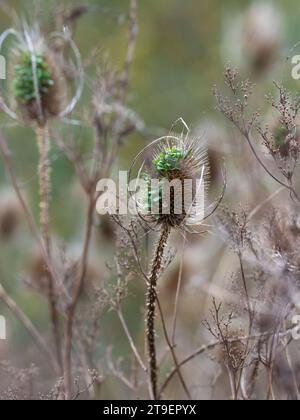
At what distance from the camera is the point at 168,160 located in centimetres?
180

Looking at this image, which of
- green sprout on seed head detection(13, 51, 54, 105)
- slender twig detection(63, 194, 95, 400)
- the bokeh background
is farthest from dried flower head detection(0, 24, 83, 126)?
slender twig detection(63, 194, 95, 400)

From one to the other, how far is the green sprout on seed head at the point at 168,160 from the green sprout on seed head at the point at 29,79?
2.71 ft

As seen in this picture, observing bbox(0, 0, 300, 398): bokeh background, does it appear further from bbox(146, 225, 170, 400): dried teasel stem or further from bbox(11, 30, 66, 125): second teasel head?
bbox(146, 225, 170, 400): dried teasel stem

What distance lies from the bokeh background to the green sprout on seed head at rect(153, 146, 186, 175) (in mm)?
490

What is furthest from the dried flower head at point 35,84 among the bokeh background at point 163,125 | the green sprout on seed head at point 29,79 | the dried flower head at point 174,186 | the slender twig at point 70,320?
the dried flower head at point 174,186

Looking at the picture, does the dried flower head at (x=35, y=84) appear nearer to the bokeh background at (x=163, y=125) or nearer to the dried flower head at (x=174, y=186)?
the bokeh background at (x=163, y=125)

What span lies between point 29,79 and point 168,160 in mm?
878

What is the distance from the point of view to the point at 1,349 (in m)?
3.12

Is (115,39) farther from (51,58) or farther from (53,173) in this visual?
(51,58)

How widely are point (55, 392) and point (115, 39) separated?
420 centimetres

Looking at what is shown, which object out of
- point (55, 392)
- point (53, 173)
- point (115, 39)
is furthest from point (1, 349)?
point (115, 39)

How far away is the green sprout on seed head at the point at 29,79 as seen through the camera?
2502 mm

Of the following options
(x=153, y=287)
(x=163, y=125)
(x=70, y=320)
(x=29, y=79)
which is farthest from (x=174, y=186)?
(x=163, y=125)

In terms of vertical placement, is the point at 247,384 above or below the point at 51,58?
below
